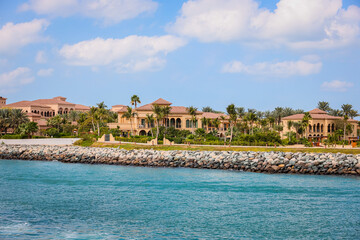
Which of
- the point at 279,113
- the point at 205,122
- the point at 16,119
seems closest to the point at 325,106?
the point at 279,113

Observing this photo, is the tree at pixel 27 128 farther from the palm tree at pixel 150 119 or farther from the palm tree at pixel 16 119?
the palm tree at pixel 150 119

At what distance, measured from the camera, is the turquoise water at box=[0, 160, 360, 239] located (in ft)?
71.3

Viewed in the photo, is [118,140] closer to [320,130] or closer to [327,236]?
[320,130]

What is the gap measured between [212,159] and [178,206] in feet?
68.5

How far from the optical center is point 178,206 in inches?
1073

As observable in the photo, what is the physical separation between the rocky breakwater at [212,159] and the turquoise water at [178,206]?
3220 mm

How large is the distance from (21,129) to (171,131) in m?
33.3

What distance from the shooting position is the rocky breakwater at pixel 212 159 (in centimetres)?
4259

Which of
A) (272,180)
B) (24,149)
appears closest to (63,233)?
(272,180)

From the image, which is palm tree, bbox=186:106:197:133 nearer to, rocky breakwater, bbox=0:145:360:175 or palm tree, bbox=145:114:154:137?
palm tree, bbox=145:114:154:137

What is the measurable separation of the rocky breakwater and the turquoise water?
10.6ft

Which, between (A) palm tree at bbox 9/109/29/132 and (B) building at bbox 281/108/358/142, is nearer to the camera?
(B) building at bbox 281/108/358/142

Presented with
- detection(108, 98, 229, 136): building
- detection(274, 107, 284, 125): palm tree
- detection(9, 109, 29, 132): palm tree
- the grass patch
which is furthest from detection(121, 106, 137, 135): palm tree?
detection(274, 107, 284, 125): palm tree

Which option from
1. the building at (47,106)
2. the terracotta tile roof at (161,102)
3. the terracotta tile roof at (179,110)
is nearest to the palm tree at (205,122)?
the terracotta tile roof at (179,110)
